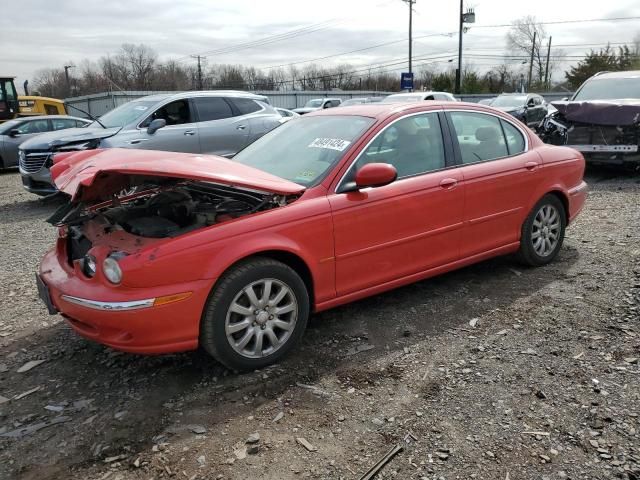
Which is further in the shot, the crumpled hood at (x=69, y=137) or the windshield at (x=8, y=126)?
the windshield at (x=8, y=126)

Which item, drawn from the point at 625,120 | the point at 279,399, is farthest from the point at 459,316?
the point at 625,120

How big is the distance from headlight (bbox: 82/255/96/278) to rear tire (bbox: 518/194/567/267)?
142 inches

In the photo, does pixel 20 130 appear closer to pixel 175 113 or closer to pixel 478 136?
pixel 175 113

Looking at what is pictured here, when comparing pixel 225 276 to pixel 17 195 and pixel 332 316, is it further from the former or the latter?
pixel 17 195

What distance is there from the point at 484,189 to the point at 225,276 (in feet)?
7.80

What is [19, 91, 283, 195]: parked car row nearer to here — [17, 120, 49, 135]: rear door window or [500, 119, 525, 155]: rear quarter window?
[500, 119, 525, 155]: rear quarter window

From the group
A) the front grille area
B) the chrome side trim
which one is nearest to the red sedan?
the chrome side trim

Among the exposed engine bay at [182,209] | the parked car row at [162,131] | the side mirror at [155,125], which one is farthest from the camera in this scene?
the parked car row at [162,131]

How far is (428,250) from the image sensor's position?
412 cm

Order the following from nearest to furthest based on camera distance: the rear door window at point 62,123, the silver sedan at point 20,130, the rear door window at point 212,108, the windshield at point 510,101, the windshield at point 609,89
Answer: the rear door window at point 212,108
the windshield at point 609,89
the silver sedan at point 20,130
the rear door window at point 62,123
the windshield at point 510,101

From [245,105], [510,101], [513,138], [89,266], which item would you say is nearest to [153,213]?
[89,266]

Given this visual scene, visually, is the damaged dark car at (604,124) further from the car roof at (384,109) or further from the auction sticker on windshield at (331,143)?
the auction sticker on windshield at (331,143)

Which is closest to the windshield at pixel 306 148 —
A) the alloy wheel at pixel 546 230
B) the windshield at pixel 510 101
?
the alloy wheel at pixel 546 230

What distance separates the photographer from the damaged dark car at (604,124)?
9133mm
